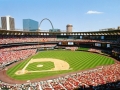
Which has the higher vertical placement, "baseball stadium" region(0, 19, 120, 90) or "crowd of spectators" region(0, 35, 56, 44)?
"crowd of spectators" region(0, 35, 56, 44)

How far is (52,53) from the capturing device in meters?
81.2

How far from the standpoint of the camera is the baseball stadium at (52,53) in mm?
45803

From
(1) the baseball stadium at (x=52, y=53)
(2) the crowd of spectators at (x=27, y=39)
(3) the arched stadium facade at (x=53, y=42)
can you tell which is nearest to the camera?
(1) the baseball stadium at (x=52, y=53)

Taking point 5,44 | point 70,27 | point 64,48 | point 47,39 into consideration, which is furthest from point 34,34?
point 70,27

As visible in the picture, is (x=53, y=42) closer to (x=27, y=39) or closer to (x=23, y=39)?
(x=27, y=39)

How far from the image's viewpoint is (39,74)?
43.2 meters

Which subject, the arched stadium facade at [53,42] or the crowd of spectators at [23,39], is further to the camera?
the crowd of spectators at [23,39]

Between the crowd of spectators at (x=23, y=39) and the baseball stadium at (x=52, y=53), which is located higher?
the crowd of spectators at (x=23, y=39)

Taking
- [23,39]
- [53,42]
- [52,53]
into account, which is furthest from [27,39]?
[52,53]

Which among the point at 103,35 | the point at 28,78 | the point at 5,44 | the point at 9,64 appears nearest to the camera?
the point at 28,78

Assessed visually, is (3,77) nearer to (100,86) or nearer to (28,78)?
(28,78)

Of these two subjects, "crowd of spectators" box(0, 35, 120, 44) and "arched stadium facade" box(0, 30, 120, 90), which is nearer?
"arched stadium facade" box(0, 30, 120, 90)

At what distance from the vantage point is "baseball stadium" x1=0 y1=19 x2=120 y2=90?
4580 centimetres

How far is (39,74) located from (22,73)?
5673 millimetres
